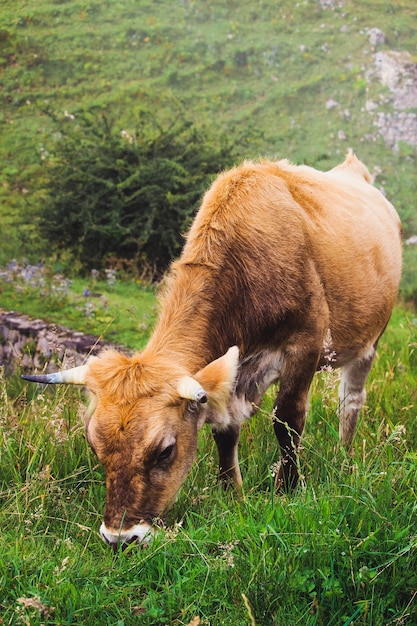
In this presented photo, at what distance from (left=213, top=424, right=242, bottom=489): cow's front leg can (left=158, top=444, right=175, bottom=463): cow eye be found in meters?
0.97

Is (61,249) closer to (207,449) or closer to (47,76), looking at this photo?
(47,76)

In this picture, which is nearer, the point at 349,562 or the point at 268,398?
the point at 349,562

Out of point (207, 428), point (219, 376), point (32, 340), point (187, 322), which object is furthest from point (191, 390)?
point (32, 340)

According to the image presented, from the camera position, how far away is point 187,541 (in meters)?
3.57

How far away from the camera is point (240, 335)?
14.5 feet

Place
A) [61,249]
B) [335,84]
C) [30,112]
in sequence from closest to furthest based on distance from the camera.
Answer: [61,249], [30,112], [335,84]

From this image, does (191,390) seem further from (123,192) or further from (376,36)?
(376,36)

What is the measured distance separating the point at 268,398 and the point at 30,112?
8.37 metres

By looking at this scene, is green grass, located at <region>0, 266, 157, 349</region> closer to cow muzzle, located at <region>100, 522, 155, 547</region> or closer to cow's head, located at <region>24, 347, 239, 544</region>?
cow's head, located at <region>24, 347, 239, 544</region>

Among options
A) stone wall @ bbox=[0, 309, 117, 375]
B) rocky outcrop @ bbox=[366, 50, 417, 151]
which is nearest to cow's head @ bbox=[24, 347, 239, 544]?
stone wall @ bbox=[0, 309, 117, 375]

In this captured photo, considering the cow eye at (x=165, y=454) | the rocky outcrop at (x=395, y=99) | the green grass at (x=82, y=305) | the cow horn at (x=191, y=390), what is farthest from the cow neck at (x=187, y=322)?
the rocky outcrop at (x=395, y=99)

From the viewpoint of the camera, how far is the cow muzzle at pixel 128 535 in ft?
11.4

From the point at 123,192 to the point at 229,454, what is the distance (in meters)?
7.15

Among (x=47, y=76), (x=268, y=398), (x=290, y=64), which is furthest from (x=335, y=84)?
(x=268, y=398)
